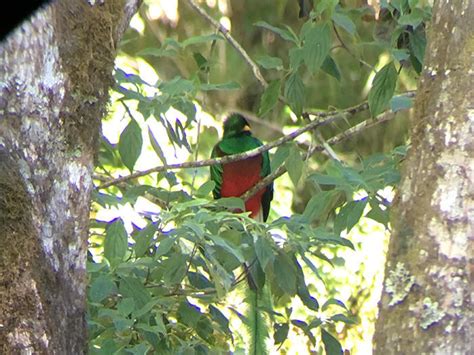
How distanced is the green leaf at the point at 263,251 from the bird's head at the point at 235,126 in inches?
94.7

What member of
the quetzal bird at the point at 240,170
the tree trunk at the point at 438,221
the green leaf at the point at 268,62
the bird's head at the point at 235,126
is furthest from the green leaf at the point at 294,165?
the bird's head at the point at 235,126

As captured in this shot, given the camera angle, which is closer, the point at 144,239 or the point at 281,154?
the point at 144,239

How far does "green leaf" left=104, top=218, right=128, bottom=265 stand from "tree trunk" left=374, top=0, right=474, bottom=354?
2.65 feet

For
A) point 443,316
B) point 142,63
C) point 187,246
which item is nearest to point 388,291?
point 443,316

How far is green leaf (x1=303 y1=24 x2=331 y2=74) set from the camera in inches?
87.1

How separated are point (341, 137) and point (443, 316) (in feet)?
4.04

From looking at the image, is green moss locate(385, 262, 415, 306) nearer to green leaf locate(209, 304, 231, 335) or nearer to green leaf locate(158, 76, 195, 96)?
green leaf locate(209, 304, 231, 335)

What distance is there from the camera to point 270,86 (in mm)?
2496

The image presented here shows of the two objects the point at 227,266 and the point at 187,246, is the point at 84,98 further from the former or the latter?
the point at 227,266

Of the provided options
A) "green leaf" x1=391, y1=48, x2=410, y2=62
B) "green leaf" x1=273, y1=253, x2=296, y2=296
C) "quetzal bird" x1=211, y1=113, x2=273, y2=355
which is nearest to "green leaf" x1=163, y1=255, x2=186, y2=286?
"green leaf" x1=273, y1=253, x2=296, y2=296

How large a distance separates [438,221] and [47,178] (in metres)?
0.60

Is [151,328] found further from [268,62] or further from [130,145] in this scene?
[268,62]

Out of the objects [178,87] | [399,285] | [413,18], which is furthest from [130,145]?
[399,285]

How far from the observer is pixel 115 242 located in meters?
2.15
